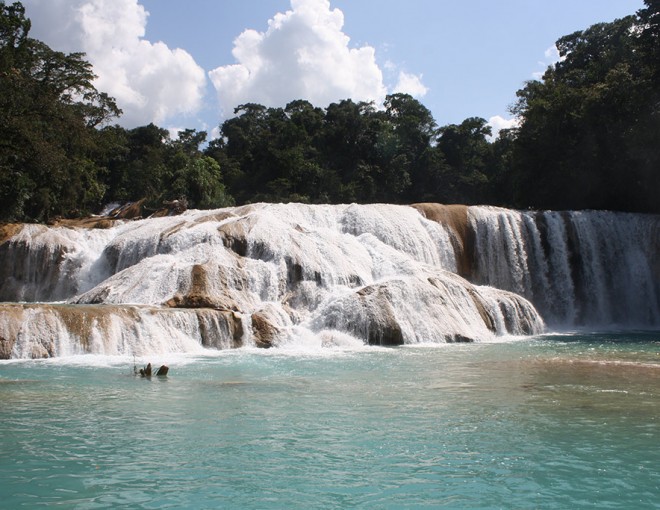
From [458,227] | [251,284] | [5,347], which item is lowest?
[5,347]

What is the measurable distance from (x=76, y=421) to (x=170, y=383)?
2.97 m

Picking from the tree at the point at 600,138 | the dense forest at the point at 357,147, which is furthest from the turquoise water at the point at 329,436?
the tree at the point at 600,138

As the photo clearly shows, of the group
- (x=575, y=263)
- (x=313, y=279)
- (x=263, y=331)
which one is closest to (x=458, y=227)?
(x=575, y=263)

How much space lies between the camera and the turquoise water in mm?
6496

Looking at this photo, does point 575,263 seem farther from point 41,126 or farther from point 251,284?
point 41,126

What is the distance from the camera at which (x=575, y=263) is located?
2808 cm

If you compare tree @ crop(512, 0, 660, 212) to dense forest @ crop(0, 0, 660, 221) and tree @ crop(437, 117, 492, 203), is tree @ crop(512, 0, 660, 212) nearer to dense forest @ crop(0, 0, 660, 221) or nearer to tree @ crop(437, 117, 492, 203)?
dense forest @ crop(0, 0, 660, 221)

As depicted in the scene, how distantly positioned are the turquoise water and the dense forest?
15280 mm

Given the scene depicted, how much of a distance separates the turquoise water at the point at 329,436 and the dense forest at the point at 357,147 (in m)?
15.3

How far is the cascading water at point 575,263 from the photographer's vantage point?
27188mm

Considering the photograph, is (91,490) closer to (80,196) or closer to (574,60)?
(80,196)

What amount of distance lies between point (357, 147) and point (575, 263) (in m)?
29.7

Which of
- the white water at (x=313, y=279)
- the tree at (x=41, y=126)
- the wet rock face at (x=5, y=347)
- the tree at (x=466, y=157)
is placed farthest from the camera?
the tree at (x=466, y=157)

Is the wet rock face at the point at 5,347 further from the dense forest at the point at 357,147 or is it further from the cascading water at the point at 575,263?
the cascading water at the point at 575,263
